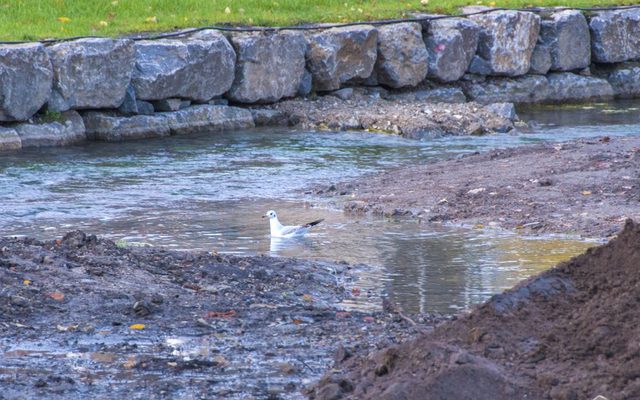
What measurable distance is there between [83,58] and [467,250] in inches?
322

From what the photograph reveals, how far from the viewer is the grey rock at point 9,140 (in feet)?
48.7

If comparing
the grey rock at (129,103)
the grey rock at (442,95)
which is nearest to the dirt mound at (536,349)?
the grey rock at (129,103)

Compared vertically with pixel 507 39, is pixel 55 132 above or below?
below

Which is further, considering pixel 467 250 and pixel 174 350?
pixel 467 250

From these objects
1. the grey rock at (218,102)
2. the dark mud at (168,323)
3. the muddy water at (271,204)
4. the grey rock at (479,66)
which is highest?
the grey rock at (479,66)

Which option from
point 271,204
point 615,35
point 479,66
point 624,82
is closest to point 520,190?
point 271,204

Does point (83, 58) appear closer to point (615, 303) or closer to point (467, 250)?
point (467, 250)

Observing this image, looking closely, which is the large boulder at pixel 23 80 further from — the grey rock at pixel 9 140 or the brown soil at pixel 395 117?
the brown soil at pixel 395 117

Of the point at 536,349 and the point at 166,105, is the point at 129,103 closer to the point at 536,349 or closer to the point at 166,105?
Result: the point at 166,105

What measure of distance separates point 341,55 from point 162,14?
2861 millimetres

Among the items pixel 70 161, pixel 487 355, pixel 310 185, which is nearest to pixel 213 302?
pixel 487 355

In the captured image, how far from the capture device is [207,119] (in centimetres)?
1703

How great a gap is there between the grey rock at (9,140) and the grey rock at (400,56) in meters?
6.32

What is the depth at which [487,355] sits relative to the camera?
17.0ft
